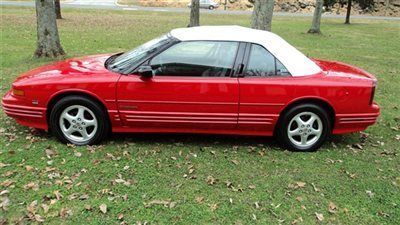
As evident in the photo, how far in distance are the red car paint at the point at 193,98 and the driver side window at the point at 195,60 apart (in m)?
0.09

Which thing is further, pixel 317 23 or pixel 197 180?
pixel 317 23

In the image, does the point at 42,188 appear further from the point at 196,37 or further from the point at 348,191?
the point at 348,191

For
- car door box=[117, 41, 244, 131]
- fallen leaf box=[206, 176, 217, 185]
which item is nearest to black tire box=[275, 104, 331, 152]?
car door box=[117, 41, 244, 131]

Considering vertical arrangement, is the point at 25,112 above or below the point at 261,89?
below

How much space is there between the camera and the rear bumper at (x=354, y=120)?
5.11 m

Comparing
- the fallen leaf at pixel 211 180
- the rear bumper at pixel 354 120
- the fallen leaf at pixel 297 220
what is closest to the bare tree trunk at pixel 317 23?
the rear bumper at pixel 354 120

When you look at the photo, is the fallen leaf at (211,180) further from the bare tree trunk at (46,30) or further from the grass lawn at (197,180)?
the bare tree trunk at (46,30)

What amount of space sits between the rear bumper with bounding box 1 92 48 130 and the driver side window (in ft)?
4.90

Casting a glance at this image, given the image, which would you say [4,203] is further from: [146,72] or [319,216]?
[319,216]

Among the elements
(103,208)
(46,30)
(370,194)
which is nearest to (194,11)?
Result: (46,30)

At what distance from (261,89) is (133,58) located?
165 centimetres

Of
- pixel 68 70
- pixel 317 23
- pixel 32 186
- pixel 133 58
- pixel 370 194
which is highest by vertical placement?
pixel 133 58

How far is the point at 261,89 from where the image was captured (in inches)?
192

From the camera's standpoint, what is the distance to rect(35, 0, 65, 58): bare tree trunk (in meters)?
9.81
